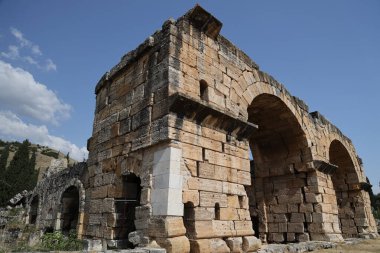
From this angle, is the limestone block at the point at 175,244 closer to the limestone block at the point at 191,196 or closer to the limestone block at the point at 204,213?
the limestone block at the point at 204,213

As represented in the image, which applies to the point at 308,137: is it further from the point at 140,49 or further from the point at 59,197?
the point at 59,197

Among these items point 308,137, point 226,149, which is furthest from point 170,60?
point 308,137

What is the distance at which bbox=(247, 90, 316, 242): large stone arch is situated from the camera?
984 centimetres

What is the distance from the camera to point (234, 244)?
5.71m

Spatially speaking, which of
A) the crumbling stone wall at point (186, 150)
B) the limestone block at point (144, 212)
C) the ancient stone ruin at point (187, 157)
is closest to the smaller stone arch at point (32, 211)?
the ancient stone ruin at point (187, 157)

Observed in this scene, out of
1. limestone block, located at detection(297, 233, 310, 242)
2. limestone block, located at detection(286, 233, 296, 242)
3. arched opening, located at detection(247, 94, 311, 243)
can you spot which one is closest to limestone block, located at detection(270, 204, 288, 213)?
arched opening, located at detection(247, 94, 311, 243)

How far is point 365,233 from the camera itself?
13438 millimetres

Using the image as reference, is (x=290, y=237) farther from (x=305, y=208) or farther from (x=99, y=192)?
(x=99, y=192)

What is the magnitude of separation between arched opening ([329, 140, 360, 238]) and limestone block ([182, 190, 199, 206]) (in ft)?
34.7

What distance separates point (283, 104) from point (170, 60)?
506 centimetres

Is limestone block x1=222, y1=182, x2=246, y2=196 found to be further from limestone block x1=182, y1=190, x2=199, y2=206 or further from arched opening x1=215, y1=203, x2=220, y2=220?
limestone block x1=182, y1=190, x2=199, y2=206

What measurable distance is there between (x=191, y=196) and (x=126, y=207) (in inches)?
75.8

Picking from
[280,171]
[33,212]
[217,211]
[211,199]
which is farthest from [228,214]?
[33,212]

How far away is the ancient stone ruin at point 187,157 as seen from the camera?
5.39 metres
